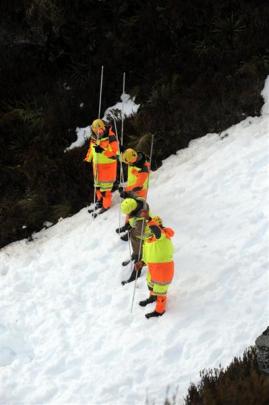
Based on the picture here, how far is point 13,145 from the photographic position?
11266 millimetres

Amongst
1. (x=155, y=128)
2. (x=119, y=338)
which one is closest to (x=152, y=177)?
(x=155, y=128)

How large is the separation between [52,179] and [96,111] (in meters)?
2.63

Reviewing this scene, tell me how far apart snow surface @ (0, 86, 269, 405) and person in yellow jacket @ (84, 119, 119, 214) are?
55 cm

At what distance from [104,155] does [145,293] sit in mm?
2702

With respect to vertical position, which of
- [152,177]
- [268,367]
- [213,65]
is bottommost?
[268,367]

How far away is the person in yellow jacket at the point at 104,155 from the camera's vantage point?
8.32 metres

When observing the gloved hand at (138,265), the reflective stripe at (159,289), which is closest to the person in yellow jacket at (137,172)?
the gloved hand at (138,265)

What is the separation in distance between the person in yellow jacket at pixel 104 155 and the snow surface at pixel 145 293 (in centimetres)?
55

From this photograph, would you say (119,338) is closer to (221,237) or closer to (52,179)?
(221,237)

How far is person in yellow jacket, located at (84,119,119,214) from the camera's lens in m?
8.32

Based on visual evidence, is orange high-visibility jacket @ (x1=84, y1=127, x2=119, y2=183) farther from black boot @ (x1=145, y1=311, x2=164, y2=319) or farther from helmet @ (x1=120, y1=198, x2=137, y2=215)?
black boot @ (x1=145, y1=311, x2=164, y2=319)

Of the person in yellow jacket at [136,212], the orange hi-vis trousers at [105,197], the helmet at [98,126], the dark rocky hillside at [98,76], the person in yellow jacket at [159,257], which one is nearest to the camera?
the person in yellow jacket at [159,257]

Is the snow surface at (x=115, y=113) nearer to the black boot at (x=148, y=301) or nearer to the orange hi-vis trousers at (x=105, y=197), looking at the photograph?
the orange hi-vis trousers at (x=105, y=197)

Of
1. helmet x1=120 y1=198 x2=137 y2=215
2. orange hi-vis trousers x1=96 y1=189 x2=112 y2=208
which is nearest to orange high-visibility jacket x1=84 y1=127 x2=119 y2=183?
orange hi-vis trousers x1=96 y1=189 x2=112 y2=208
